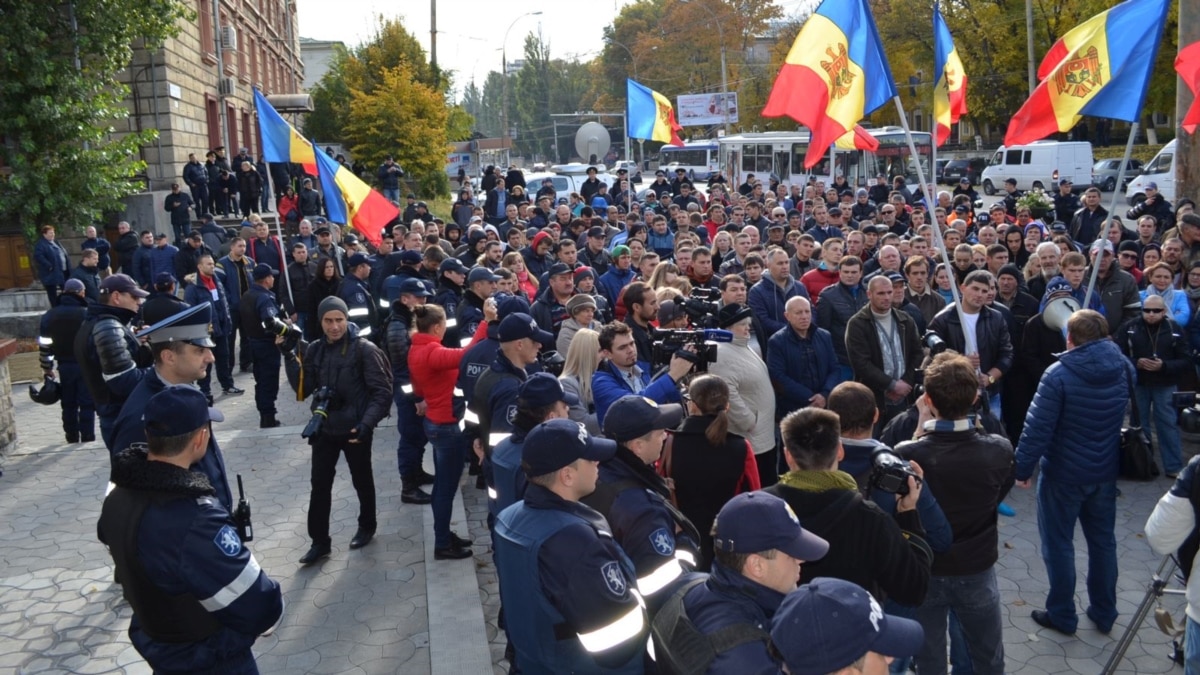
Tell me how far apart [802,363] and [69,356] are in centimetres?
737

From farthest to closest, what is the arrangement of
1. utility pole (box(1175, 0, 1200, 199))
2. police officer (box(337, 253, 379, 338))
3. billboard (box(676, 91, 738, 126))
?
billboard (box(676, 91, 738, 126)), utility pole (box(1175, 0, 1200, 199)), police officer (box(337, 253, 379, 338))

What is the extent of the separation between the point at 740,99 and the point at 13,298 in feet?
161

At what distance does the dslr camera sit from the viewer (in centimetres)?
371

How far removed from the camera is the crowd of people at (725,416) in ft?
10.4

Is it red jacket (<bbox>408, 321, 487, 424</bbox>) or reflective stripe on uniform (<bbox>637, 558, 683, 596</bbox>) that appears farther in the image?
red jacket (<bbox>408, 321, 487, 424</bbox>)

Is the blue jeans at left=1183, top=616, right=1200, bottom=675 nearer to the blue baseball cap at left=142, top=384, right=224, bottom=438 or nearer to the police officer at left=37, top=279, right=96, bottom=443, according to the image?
the blue baseball cap at left=142, top=384, right=224, bottom=438

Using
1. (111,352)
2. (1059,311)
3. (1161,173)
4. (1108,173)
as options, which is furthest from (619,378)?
(1108,173)

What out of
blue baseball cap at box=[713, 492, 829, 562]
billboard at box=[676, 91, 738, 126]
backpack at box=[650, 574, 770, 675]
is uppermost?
billboard at box=[676, 91, 738, 126]

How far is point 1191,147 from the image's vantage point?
48.9 ft

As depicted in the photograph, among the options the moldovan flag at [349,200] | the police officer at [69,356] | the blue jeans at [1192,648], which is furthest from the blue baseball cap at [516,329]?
the police officer at [69,356]

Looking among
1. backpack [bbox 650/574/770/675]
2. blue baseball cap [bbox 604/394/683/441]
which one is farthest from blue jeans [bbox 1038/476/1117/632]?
backpack [bbox 650/574/770/675]

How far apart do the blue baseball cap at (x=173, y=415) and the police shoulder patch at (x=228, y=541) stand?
442 millimetres

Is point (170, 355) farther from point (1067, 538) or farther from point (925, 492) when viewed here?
point (1067, 538)

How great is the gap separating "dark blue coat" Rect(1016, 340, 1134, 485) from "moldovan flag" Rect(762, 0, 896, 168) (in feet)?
8.74
